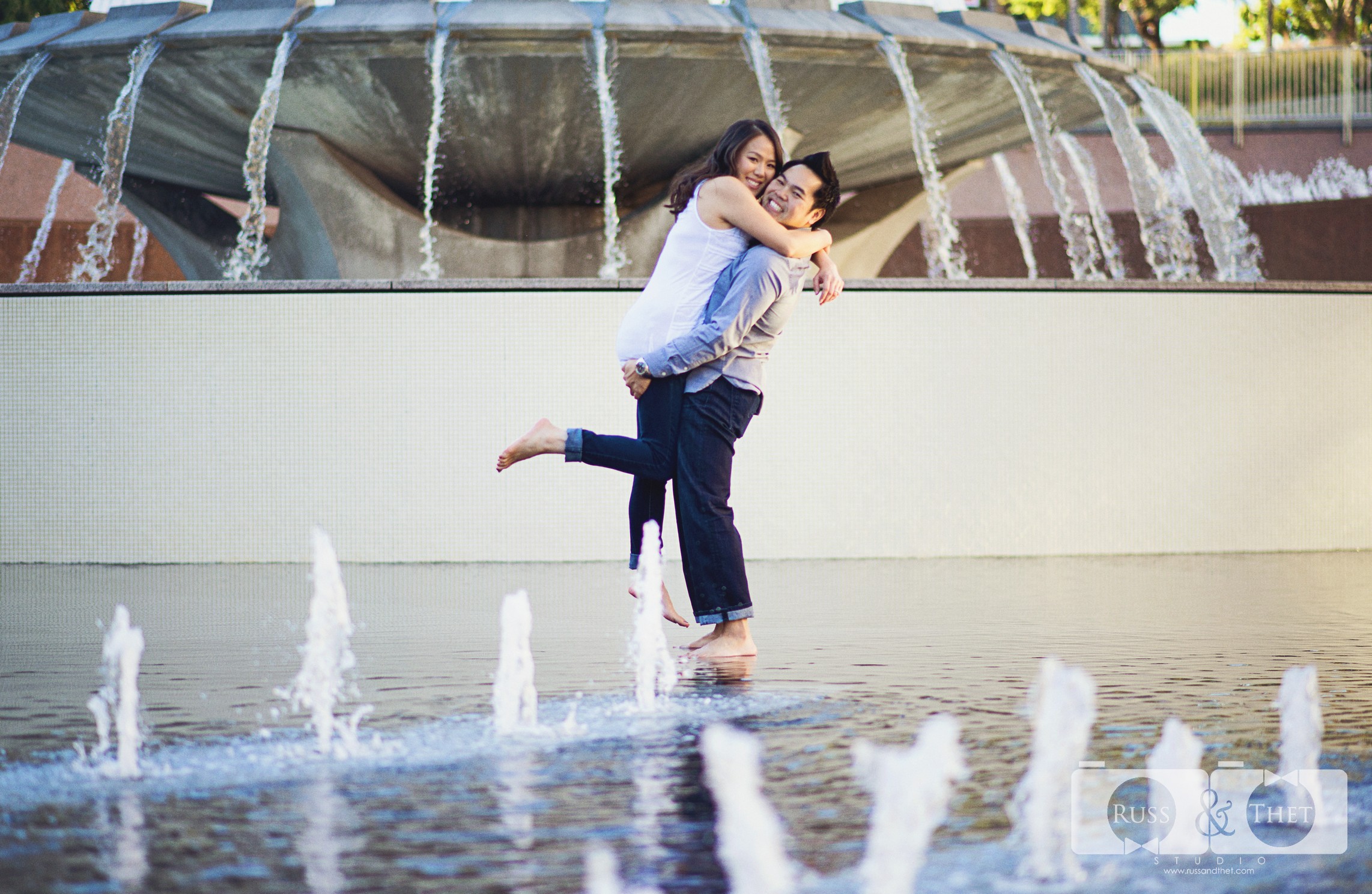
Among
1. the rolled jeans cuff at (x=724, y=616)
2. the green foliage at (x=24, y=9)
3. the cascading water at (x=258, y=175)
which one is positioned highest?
the green foliage at (x=24, y=9)

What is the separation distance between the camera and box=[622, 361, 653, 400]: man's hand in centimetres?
405

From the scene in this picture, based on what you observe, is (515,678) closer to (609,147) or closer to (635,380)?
(635,380)

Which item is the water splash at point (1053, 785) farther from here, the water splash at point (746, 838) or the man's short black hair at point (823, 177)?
the man's short black hair at point (823, 177)

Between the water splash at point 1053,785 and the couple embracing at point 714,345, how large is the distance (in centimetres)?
114

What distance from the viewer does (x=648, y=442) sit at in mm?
4070

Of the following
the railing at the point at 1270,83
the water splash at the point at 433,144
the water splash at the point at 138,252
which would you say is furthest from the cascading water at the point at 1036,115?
the railing at the point at 1270,83

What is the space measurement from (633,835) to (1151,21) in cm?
3986

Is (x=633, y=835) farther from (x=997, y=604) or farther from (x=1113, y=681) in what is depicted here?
(x=997, y=604)

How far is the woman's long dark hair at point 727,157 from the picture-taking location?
13.6 feet

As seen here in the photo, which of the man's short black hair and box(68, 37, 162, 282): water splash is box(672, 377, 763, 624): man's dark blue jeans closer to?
the man's short black hair

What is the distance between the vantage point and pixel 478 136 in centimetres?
981

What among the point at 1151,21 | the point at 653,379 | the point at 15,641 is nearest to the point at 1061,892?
the point at 653,379

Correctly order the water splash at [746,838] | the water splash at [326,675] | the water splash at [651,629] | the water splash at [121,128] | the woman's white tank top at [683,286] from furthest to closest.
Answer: the water splash at [121,128] < the woman's white tank top at [683,286] < the water splash at [651,629] < the water splash at [326,675] < the water splash at [746,838]

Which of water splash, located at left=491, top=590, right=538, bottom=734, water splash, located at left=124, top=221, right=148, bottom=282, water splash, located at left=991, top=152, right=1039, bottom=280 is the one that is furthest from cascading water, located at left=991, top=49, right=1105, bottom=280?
water splash, located at left=124, top=221, right=148, bottom=282
